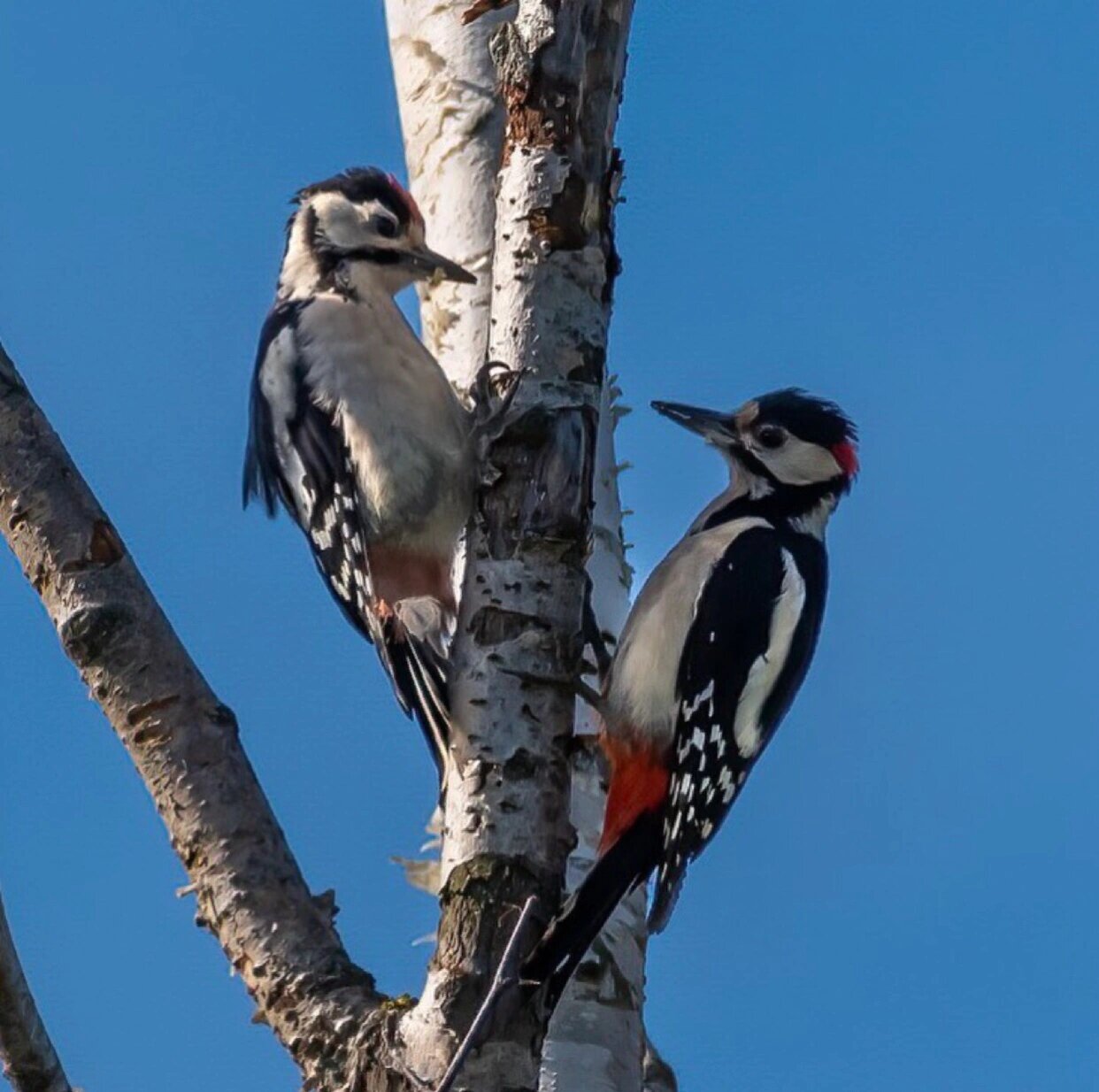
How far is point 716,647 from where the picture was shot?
13.1ft

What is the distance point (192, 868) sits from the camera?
2.87 metres

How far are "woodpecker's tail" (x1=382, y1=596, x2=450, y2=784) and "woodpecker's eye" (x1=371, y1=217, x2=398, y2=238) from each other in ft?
2.75

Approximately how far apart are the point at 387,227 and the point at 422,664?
3.53 ft

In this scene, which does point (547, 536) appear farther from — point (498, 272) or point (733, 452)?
point (733, 452)

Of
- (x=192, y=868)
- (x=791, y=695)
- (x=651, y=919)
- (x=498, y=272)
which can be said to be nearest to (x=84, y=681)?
(x=192, y=868)

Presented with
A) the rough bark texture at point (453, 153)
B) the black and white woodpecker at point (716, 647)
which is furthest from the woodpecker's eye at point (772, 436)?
the rough bark texture at point (453, 153)

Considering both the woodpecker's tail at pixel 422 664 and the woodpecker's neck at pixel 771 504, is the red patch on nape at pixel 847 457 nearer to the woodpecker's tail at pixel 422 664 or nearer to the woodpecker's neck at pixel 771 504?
the woodpecker's neck at pixel 771 504

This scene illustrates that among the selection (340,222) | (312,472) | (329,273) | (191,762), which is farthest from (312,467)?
(191,762)

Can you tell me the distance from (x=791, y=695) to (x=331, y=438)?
1132mm

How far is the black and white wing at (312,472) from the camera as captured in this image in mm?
3930

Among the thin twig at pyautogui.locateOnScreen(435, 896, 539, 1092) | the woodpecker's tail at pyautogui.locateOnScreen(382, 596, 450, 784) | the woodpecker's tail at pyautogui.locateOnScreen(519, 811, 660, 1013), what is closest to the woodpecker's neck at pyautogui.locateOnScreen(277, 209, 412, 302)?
the woodpecker's tail at pyautogui.locateOnScreen(382, 596, 450, 784)

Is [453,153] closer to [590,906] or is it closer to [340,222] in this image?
[340,222]

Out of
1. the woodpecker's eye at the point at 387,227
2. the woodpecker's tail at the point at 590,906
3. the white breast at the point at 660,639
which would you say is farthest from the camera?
the woodpecker's eye at the point at 387,227

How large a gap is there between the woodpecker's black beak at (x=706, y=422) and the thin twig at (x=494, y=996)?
6.47ft
